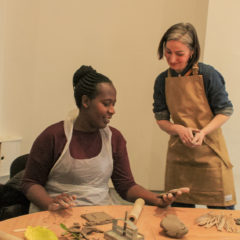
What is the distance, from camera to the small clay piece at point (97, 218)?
126 centimetres

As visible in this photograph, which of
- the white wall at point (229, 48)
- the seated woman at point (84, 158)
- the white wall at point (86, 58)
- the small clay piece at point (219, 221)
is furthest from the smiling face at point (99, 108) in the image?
the white wall at point (86, 58)

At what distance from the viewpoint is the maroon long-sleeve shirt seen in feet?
5.48

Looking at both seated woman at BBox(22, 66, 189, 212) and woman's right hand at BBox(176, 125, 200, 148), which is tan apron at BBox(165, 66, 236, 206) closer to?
woman's right hand at BBox(176, 125, 200, 148)

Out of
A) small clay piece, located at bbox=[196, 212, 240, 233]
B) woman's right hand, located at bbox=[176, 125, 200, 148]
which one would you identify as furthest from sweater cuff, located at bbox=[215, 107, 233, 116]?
small clay piece, located at bbox=[196, 212, 240, 233]

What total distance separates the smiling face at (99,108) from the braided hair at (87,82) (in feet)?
0.07

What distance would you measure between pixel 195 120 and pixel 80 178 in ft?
2.62

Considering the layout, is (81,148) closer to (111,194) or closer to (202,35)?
(111,194)

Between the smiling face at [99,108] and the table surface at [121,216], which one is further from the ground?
the smiling face at [99,108]

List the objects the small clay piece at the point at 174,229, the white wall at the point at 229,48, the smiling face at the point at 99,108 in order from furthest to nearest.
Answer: the white wall at the point at 229,48 → the smiling face at the point at 99,108 → the small clay piece at the point at 174,229

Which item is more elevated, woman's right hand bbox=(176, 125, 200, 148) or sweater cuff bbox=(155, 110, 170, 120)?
sweater cuff bbox=(155, 110, 170, 120)

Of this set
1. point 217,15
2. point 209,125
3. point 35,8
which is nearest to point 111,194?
point 209,125

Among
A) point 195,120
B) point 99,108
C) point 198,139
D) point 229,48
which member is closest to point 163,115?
point 195,120

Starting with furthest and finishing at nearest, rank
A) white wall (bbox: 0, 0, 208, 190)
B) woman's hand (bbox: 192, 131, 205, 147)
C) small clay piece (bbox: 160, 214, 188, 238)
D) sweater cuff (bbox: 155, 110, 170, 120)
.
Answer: white wall (bbox: 0, 0, 208, 190), sweater cuff (bbox: 155, 110, 170, 120), woman's hand (bbox: 192, 131, 205, 147), small clay piece (bbox: 160, 214, 188, 238)

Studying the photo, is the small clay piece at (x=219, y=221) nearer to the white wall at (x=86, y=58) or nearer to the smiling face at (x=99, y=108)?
the smiling face at (x=99, y=108)
